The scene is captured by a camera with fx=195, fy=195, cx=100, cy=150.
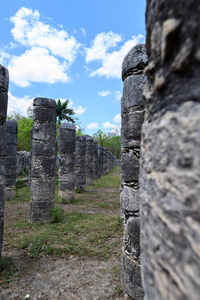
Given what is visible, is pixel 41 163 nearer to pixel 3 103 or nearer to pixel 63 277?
pixel 3 103

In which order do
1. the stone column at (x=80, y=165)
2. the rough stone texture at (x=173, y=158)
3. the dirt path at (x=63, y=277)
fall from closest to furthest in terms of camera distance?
the rough stone texture at (x=173, y=158), the dirt path at (x=63, y=277), the stone column at (x=80, y=165)

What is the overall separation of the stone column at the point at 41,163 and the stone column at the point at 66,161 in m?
2.89

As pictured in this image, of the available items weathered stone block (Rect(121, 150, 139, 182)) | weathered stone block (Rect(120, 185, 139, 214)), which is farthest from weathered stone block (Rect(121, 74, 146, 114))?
weathered stone block (Rect(120, 185, 139, 214))

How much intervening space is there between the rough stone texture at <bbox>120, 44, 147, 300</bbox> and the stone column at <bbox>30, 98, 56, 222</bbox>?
382 centimetres

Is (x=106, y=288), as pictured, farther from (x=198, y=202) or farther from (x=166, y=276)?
(x=198, y=202)

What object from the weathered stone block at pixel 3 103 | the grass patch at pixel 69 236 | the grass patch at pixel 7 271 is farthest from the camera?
the grass patch at pixel 69 236

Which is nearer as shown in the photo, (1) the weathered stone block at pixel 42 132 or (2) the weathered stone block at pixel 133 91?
(2) the weathered stone block at pixel 133 91

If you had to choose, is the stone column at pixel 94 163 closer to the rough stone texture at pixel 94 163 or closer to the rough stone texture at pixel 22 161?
the rough stone texture at pixel 94 163

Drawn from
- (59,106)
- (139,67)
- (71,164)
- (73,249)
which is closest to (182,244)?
(139,67)

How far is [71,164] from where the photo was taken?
9500 mm

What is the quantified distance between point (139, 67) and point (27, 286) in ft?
12.8

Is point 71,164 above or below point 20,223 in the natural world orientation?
above

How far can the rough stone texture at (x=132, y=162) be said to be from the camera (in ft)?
9.17

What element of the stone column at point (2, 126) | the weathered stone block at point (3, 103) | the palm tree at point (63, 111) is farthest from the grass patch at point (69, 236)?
the palm tree at point (63, 111)
